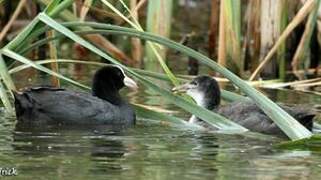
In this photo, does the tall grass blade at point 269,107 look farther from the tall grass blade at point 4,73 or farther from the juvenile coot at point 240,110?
the tall grass blade at point 4,73

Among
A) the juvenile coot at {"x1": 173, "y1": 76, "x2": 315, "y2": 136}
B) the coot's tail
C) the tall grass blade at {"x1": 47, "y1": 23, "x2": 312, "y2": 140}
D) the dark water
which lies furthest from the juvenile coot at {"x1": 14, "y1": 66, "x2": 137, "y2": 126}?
the coot's tail

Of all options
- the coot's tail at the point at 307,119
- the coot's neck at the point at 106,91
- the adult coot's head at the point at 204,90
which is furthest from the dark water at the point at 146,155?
the adult coot's head at the point at 204,90

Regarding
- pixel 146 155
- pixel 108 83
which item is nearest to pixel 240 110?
pixel 108 83

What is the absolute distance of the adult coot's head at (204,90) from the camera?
943cm

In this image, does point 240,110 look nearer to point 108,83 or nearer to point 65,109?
point 108,83

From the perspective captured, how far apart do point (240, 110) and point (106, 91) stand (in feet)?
4.19

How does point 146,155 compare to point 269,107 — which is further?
point 269,107

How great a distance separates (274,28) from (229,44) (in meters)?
0.77

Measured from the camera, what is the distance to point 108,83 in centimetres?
951

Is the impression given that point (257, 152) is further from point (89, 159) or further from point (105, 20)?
point (105, 20)

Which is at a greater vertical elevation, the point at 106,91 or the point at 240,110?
the point at 106,91

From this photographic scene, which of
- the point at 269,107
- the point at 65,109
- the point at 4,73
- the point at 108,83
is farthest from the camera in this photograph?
the point at 108,83

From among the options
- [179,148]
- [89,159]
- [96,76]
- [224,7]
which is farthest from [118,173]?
[224,7]

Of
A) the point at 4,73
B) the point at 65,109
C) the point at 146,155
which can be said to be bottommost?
the point at 146,155
